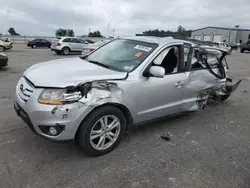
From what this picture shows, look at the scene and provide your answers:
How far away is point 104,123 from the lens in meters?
3.09

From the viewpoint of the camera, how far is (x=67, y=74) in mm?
3008

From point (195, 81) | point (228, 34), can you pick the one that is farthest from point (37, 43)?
point (228, 34)

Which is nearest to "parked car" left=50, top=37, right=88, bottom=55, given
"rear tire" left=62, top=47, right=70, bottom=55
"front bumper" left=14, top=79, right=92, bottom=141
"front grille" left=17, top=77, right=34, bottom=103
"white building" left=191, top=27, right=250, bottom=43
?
"rear tire" left=62, top=47, right=70, bottom=55

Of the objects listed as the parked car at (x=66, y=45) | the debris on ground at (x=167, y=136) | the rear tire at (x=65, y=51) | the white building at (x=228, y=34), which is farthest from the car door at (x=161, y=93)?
the white building at (x=228, y=34)

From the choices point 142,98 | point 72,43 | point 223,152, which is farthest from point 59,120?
point 72,43

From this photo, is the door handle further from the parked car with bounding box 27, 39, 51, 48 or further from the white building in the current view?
the white building

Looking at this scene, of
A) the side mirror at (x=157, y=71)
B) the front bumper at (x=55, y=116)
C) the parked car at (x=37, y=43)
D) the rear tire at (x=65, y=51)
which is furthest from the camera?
the parked car at (x=37, y=43)

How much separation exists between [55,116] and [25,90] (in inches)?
25.9

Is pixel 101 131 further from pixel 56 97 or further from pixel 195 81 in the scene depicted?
pixel 195 81

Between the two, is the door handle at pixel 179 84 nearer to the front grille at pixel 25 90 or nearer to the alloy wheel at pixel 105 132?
the alloy wheel at pixel 105 132

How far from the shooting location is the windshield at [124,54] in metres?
A: 3.51

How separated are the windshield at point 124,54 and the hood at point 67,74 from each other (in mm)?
270

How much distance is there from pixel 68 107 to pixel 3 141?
4.89 ft

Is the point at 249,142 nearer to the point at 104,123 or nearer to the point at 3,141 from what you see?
the point at 104,123
